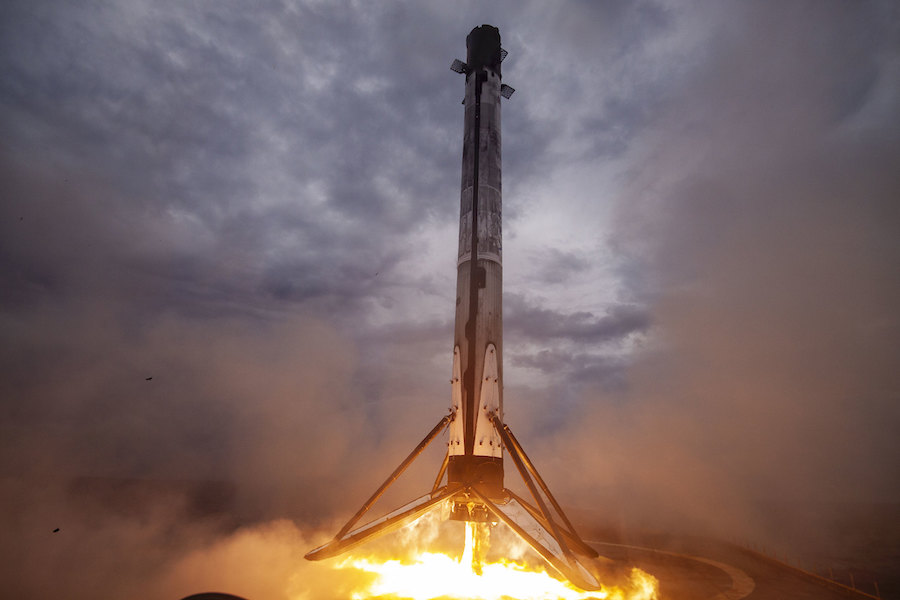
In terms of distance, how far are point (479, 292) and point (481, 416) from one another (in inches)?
139

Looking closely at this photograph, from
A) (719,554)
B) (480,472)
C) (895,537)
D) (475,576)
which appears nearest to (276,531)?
(475,576)

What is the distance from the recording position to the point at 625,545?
2600 centimetres

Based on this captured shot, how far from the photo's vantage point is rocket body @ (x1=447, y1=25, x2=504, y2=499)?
1252cm

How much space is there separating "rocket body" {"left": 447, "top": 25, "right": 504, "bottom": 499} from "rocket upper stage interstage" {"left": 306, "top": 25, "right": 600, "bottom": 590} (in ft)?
0.09

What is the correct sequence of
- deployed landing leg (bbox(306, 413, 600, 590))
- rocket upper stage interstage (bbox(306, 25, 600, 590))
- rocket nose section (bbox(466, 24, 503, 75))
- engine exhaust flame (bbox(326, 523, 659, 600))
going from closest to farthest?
deployed landing leg (bbox(306, 413, 600, 590)) → rocket upper stage interstage (bbox(306, 25, 600, 590)) → engine exhaust flame (bbox(326, 523, 659, 600)) → rocket nose section (bbox(466, 24, 503, 75))

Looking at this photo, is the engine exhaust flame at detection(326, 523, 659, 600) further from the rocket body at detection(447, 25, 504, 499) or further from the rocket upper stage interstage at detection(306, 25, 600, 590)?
the rocket body at detection(447, 25, 504, 499)

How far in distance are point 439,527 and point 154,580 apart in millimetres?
9399

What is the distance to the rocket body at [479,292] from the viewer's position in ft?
41.1

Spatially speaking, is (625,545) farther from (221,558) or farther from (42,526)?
(42,526)

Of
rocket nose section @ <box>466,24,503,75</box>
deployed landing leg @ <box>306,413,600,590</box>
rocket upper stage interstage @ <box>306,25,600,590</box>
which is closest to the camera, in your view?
deployed landing leg @ <box>306,413,600,590</box>

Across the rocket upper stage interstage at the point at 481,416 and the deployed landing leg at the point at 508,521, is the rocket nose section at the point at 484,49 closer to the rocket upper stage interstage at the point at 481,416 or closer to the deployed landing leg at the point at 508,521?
the rocket upper stage interstage at the point at 481,416

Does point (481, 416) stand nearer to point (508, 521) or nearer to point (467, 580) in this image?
point (508, 521)

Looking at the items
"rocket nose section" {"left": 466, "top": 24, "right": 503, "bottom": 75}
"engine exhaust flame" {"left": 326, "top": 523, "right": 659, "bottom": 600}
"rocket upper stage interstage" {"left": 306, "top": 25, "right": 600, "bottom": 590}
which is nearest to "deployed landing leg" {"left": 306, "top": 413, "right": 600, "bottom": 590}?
"rocket upper stage interstage" {"left": 306, "top": 25, "right": 600, "bottom": 590}

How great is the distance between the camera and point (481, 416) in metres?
12.6
